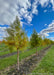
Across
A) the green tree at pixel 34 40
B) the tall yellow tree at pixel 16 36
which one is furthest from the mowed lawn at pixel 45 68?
the green tree at pixel 34 40

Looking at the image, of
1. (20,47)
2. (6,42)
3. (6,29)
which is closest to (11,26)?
(6,29)

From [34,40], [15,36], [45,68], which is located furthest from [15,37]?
[34,40]

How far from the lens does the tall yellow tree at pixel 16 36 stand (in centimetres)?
534

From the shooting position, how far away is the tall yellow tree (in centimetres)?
534

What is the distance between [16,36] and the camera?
534 cm

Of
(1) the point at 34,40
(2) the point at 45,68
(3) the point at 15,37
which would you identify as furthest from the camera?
(1) the point at 34,40

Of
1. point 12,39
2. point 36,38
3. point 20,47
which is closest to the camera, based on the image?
point 12,39

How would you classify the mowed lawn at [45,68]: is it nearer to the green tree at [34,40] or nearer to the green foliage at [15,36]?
the green foliage at [15,36]

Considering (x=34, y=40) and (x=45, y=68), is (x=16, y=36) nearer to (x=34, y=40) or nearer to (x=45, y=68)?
(x=45, y=68)

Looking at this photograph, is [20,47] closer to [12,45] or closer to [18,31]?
[12,45]

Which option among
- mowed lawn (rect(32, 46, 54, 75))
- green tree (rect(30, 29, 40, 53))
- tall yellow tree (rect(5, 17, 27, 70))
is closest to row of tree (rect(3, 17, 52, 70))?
tall yellow tree (rect(5, 17, 27, 70))

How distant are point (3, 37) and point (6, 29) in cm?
88

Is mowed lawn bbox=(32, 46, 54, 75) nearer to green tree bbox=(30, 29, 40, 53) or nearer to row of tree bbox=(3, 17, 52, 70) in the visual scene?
row of tree bbox=(3, 17, 52, 70)

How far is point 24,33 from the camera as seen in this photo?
568 cm
